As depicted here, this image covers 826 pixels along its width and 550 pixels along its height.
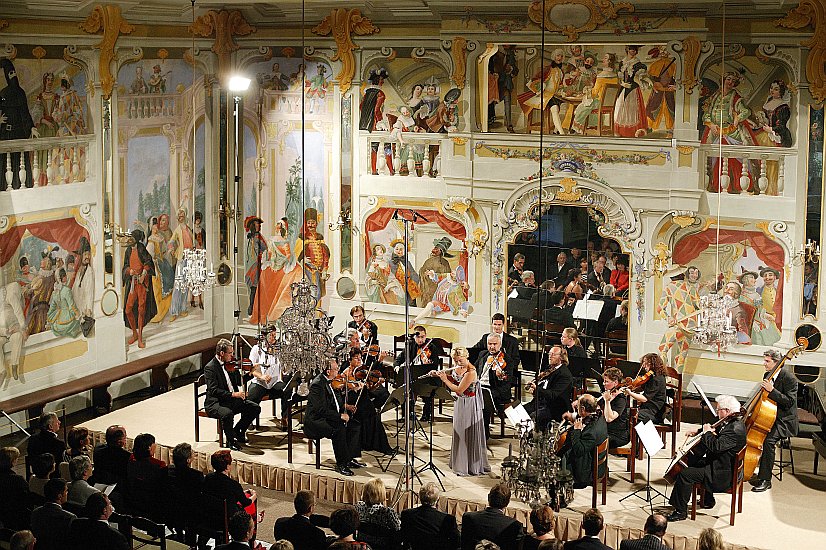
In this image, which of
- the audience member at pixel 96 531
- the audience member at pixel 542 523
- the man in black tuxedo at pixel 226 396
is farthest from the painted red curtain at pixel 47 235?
the audience member at pixel 542 523

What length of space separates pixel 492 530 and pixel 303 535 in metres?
1.58

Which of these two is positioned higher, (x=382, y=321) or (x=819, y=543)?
(x=382, y=321)

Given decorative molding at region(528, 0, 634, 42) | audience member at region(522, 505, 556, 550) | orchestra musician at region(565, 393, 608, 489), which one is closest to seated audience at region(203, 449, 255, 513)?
audience member at region(522, 505, 556, 550)

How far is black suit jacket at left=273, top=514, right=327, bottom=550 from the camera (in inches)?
401

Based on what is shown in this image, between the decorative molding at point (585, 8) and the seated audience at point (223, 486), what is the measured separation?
7.16 m

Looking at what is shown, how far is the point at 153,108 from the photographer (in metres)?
17.0

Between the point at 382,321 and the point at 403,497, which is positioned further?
the point at 382,321

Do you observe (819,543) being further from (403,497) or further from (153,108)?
(153,108)

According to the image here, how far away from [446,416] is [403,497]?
290 centimetres

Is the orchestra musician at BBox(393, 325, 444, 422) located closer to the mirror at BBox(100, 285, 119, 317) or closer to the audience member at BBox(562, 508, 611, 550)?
the mirror at BBox(100, 285, 119, 317)

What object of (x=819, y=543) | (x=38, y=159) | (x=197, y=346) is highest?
(x=38, y=159)

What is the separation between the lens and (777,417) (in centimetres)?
1349

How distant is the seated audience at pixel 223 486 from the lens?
11.3 m

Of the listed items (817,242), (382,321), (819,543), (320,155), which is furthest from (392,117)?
(819,543)
